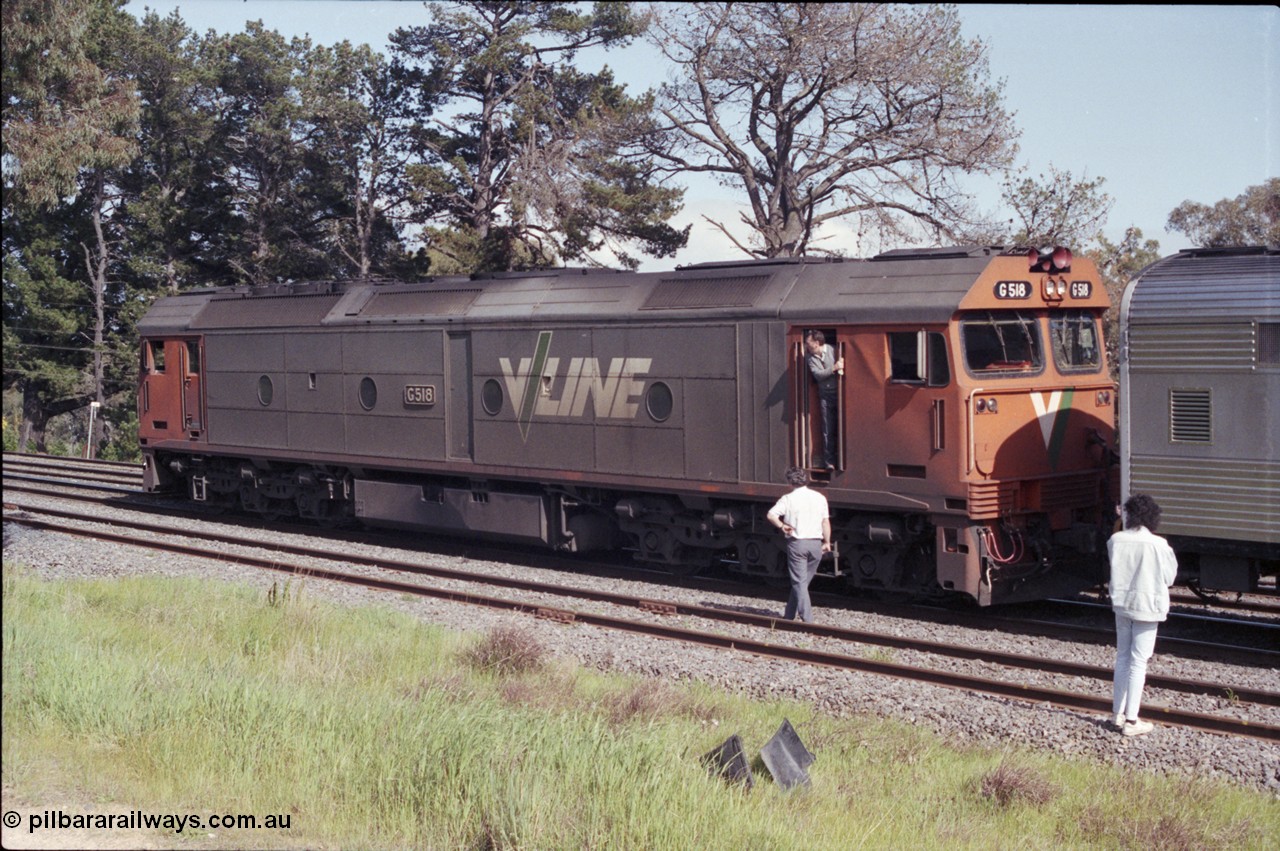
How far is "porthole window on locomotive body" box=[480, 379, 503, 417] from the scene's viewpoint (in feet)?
57.3

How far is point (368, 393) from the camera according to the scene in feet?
63.0

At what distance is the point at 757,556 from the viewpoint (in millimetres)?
15242

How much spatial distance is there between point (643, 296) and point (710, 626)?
4.55 metres

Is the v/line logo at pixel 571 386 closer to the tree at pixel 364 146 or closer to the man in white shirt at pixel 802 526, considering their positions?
the man in white shirt at pixel 802 526

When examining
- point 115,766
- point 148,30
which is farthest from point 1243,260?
point 148,30

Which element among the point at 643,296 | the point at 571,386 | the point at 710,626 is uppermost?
the point at 643,296

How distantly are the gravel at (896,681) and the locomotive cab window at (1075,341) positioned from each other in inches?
125

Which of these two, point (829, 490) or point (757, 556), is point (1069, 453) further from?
point (757, 556)

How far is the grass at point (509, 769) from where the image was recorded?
22.7ft

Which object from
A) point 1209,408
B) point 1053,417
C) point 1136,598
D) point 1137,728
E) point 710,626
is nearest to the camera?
point 1137,728

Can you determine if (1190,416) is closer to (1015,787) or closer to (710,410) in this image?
(710,410)

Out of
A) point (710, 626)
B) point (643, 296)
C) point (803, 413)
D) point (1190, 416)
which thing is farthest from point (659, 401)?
point (1190, 416)

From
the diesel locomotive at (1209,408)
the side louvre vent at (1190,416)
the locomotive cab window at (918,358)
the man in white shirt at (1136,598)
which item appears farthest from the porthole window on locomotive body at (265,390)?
the man in white shirt at (1136,598)

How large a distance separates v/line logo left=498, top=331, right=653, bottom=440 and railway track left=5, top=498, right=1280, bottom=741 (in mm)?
2321
